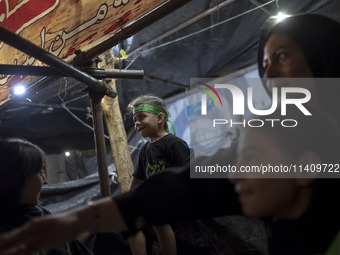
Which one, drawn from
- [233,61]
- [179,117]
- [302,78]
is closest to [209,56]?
[233,61]

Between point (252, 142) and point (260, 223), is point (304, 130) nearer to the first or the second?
point (252, 142)

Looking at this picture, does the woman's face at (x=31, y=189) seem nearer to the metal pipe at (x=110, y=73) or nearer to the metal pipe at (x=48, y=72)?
the metal pipe at (x=48, y=72)

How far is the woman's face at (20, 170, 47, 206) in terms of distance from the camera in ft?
6.71

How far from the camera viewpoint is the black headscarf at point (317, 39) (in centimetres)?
122

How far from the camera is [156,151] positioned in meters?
3.57

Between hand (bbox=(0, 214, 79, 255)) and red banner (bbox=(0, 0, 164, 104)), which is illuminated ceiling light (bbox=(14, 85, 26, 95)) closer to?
red banner (bbox=(0, 0, 164, 104))

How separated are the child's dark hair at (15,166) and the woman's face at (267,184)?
1.56 meters

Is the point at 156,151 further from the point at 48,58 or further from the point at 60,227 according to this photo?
the point at 60,227

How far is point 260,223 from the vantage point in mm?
3281

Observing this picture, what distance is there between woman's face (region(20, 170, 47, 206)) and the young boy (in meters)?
1.35

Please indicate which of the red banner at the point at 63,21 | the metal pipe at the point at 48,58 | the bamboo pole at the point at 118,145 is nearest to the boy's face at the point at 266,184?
the red banner at the point at 63,21

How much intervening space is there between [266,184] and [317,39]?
67 cm

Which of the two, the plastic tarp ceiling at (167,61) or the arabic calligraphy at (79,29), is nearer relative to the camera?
the arabic calligraphy at (79,29)

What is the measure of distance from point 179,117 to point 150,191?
20.5ft
